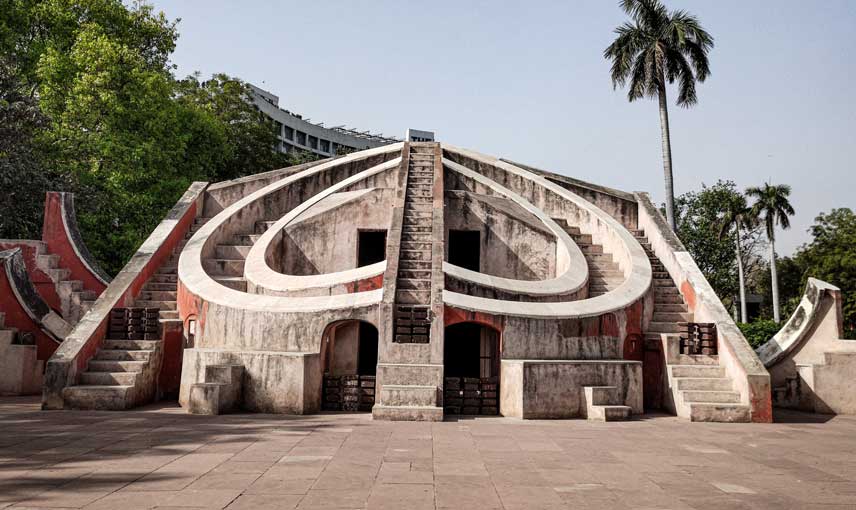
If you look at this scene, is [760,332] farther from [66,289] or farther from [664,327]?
[66,289]

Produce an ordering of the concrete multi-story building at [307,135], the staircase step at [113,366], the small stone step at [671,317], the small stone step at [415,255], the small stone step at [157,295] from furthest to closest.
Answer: the concrete multi-story building at [307,135] < the small stone step at [157,295] < the small stone step at [671,317] < the small stone step at [415,255] < the staircase step at [113,366]

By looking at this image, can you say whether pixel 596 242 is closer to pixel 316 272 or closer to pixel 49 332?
pixel 316 272

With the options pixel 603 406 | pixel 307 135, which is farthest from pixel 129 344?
pixel 307 135

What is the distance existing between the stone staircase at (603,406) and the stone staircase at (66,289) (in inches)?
434

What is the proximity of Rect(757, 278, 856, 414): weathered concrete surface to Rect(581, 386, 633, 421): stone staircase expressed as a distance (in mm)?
3851

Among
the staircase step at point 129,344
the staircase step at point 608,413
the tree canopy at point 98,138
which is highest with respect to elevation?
the tree canopy at point 98,138

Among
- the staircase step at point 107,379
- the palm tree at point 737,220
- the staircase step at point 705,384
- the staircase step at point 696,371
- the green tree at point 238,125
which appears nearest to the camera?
the staircase step at point 107,379

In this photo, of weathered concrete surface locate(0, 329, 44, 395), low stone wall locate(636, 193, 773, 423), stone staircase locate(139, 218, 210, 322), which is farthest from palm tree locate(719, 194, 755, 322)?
weathered concrete surface locate(0, 329, 44, 395)

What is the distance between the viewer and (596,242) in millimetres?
14914

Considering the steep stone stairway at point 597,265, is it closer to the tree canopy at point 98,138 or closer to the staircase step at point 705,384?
the staircase step at point 705,384

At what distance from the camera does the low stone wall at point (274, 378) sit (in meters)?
8.98

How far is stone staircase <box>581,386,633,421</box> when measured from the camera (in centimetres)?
893

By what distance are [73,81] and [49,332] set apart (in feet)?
28.7

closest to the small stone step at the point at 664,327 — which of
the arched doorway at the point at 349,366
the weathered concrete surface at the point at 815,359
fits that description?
the weathered concrete surface at the point at 815,359
